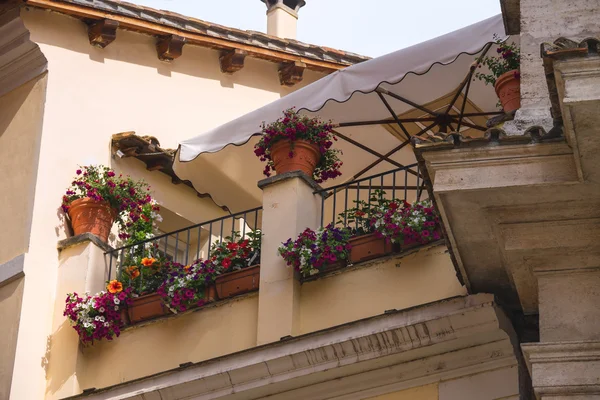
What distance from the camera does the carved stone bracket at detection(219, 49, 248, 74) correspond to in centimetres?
1566


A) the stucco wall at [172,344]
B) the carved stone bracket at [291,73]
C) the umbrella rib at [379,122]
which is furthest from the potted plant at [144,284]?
the carved stone bracket at [291,73]

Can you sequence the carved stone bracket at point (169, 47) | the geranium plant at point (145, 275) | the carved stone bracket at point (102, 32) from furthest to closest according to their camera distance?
the carved stone bracket at point (169, 47), the carved stone bracket at point (102, 32), the geranium plant at point (145, 275)

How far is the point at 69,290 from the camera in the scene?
510 inches

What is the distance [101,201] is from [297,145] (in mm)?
2044

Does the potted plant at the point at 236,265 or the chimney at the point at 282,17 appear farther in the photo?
the chimney at the point at 282,17

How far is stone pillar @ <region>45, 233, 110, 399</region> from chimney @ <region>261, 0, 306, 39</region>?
5.45 meters

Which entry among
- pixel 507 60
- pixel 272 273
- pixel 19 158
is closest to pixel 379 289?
pixel 272 273

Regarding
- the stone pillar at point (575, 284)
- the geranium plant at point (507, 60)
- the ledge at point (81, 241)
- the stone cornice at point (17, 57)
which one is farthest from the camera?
the stone cornice at point (17, 57)

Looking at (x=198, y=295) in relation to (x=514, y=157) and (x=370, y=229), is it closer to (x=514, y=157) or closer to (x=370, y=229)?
(x=370, y=229)

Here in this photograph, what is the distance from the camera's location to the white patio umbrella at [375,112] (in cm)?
1220

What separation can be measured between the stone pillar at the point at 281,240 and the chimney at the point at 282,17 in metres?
6.12

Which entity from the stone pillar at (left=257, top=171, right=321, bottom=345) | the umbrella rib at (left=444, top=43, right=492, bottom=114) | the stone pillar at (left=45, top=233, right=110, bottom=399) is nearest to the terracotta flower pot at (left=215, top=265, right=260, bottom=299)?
the stone pillar at (left=257, top=171, right=321, bottom=345)

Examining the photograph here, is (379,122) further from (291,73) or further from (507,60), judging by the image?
(507,60)

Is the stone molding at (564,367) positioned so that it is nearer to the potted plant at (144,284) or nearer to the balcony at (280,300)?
the balcony at (280,300)
